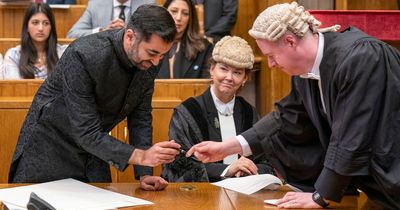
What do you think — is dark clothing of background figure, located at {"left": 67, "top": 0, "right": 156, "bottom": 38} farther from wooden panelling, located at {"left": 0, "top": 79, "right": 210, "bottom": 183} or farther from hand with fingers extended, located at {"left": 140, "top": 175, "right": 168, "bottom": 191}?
hand with fingers extended, located at {"left": 140, "top": 175, "right": 168, "bottom": 191}

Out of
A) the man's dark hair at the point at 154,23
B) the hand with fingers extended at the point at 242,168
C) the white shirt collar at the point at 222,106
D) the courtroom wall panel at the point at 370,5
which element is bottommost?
the hand with fingers extended at the point at 242,168

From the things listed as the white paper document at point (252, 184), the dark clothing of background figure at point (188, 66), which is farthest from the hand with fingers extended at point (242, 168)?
the dark clothing of background figure at point (188, 66)

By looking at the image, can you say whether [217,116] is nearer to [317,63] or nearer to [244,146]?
[244,146]

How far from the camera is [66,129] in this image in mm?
2496

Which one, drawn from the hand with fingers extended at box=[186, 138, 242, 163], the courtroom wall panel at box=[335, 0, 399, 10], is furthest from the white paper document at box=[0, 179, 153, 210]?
the courtroom wall panel at box=[335, 0, 399, 10]

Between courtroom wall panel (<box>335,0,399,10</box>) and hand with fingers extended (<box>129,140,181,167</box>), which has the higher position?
courtroom wall panel (<box>335,0,399,10</box>)

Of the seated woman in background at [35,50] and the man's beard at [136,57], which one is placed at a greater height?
the man's beard at [136,57]

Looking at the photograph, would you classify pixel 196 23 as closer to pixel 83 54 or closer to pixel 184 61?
pixel 184 61

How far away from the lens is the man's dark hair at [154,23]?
7.63 feet

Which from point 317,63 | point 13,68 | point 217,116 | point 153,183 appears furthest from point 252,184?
point 13,68

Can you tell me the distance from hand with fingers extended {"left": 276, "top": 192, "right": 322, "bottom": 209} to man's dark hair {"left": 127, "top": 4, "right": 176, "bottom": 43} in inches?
24.8

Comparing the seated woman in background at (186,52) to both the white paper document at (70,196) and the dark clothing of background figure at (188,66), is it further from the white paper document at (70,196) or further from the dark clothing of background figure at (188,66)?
the white paper document at (70,196)

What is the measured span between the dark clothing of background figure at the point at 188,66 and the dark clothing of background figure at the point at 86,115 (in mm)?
1737

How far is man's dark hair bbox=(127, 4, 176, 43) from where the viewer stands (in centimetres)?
233
